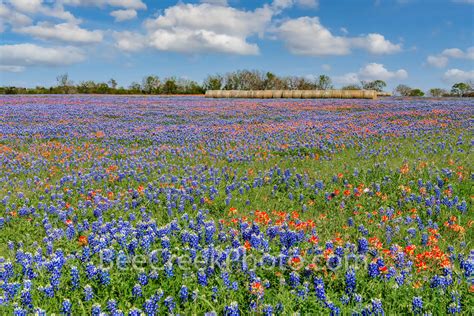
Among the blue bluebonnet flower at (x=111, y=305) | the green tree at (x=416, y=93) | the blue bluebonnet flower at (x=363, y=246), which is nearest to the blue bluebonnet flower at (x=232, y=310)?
the blue bluebonnet flower at (x=111, y=305)

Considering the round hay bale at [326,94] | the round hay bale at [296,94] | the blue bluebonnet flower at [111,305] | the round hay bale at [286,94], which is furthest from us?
the round hay bale at [286,94]

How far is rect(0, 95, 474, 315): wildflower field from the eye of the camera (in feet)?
11.7

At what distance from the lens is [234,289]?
365 centimetres

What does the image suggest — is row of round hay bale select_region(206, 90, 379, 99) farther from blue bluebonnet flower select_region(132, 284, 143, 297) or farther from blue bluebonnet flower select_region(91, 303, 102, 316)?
blue bluebonnet flower select_region(91, 303, 102, 316)

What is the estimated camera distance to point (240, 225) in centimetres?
530

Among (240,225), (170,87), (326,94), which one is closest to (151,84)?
(170,87)

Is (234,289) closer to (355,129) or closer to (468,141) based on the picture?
(468,141)

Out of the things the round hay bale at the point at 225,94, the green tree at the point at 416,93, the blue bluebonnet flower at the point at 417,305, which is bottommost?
the blue bluebonnet flower at the point at 417,305

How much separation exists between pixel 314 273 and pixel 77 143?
11640 millimetres

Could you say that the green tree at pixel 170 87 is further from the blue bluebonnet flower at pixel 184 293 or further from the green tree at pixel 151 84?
the blue bluebonnet flower at pixel 184 293

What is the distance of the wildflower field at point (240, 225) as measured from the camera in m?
3.57

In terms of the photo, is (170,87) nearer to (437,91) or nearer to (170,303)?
(437,91)

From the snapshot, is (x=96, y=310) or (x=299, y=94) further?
(x=299, y=94)

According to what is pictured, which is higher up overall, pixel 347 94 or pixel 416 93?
pixel 416 93
